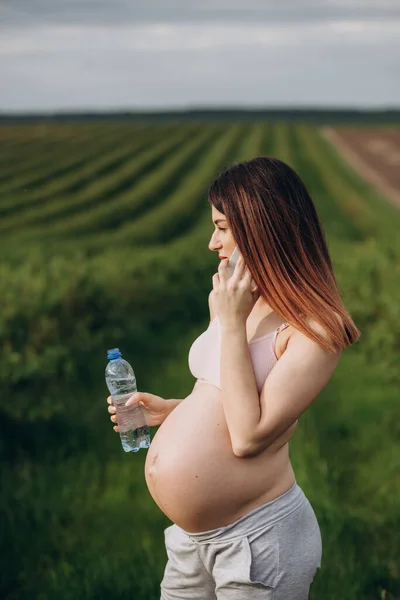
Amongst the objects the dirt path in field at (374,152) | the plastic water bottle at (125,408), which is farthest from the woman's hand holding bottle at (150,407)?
the dirt path in field at (374,152)

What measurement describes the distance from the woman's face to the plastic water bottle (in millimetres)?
480

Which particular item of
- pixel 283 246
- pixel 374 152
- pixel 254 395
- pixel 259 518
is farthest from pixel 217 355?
pixel 374 152

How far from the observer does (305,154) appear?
125ft

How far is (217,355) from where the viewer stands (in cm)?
243

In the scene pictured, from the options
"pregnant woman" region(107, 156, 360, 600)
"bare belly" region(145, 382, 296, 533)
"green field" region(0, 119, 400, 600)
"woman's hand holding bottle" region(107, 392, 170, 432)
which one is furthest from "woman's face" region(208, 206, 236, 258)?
"woman's hand holding bottle" region(107, 392, 170, 432)

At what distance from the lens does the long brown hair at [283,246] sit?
2279mm

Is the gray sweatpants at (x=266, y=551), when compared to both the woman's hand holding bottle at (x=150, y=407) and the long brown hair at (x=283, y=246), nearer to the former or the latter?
the woman's hand holding bottle at (x=150, y=407)

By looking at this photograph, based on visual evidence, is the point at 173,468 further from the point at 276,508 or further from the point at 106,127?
the point at 106,127

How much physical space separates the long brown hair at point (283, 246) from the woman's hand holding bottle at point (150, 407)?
23.4 inches

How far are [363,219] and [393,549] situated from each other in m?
22.7

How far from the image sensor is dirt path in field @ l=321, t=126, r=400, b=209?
104 ft

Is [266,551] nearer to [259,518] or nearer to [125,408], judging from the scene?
[259,518]

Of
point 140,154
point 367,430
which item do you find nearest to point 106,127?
point 140,154

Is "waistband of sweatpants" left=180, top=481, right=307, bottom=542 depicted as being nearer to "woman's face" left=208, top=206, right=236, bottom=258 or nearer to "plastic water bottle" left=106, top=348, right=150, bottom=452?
"plastic water bottle" left=106, top=348, right=150, bottom=452
